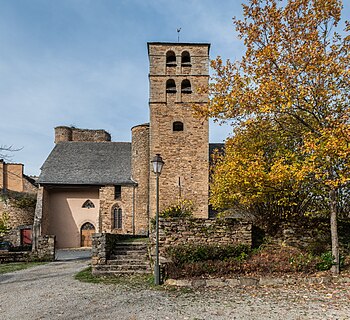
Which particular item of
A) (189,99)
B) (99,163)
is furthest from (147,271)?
(99,163)

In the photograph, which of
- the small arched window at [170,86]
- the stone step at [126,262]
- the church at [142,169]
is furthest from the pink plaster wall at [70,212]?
the stone step at [126,262]

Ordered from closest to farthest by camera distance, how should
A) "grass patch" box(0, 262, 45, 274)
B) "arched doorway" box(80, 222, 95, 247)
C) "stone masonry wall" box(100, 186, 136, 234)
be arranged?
1. "grass patch" box(0, 262, 45, 274)
2. "stone masonry wall" box(100, 186, 136, 234)
3. "arched doorway" box(80, 222, 95, 247)

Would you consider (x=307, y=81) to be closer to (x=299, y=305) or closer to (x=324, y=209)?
(x=324, y=209)

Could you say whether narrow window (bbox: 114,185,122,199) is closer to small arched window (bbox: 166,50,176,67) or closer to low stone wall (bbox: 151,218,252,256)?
small arched window (bbox: 166,50,176,67)

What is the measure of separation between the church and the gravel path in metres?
13.5

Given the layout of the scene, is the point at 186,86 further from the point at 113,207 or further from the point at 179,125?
the point at 113,207

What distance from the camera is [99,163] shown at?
29.4 meters

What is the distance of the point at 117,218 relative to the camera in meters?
26.7

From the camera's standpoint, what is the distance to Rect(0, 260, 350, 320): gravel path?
682cm

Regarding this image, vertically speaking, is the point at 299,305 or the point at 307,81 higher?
the point at 307,81

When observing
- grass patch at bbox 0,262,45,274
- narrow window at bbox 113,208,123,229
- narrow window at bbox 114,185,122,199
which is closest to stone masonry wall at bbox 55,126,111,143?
narrow window at bbox 114,185,122,199

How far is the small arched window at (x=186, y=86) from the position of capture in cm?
2445

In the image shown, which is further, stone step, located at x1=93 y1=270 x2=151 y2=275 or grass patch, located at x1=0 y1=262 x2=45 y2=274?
grass patch, located at x1=0 y1=262 x2=45 y2=274

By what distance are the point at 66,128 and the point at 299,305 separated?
33.8 m
